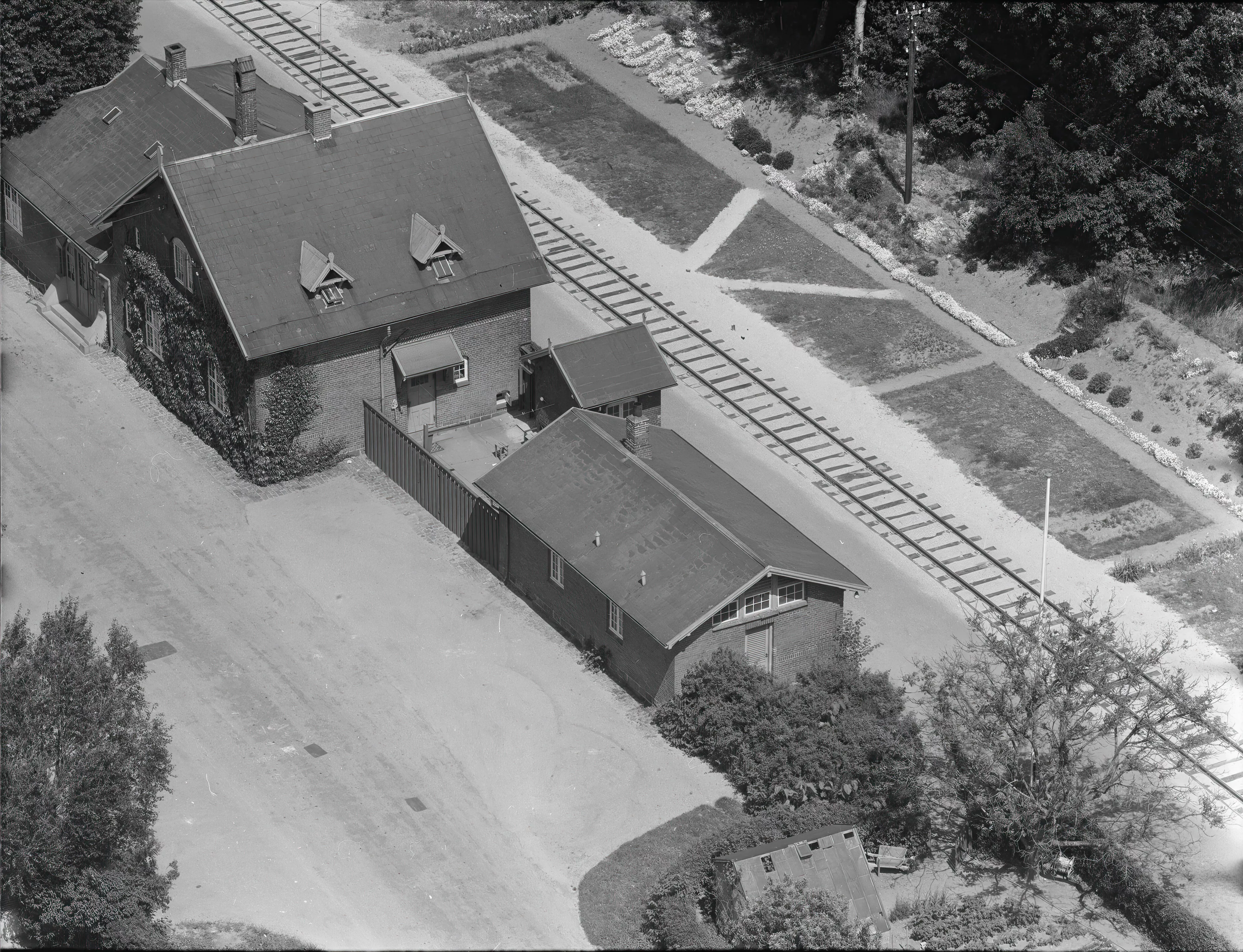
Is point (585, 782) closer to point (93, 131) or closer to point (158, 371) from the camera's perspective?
point (158, 371)

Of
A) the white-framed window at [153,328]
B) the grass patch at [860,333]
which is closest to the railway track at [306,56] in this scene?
the white-framed window at [153,328]

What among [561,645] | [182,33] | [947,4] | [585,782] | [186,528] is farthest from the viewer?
[182,33]

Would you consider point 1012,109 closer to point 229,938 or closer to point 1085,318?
point 1085,318

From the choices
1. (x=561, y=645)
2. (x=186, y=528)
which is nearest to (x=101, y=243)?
(x=186, y=528)

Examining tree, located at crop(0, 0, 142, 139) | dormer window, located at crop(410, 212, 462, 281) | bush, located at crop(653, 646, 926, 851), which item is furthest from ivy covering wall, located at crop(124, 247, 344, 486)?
bush, located at crop(653, 646, 926, 851)

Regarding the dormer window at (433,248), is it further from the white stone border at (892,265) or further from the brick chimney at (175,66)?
the white stone border at (892,265)

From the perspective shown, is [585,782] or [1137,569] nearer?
[585,782]

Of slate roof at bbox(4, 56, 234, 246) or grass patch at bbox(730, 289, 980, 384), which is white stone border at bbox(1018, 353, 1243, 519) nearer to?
grass patch at bbox(730, 289, 980, 384)
